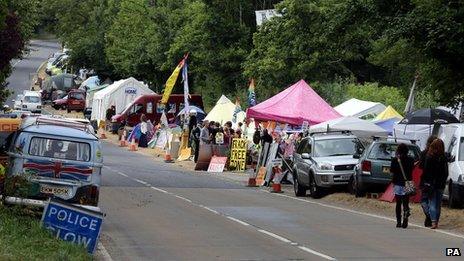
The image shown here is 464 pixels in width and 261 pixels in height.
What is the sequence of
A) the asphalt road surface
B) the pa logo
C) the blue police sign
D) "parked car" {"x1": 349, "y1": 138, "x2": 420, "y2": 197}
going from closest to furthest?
the blue police sign
the pa logo
the asphalt road surface
"parked car" {"x1": 349, "y1": 138, "x2": 420, "y2": 197}

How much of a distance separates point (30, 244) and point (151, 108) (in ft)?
154

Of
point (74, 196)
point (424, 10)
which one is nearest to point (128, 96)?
point (424, 10)

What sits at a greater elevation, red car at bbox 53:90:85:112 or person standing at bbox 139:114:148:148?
red car at bbox 53:90:85:112

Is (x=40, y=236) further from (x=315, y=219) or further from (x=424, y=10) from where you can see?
(x=424, y=10)

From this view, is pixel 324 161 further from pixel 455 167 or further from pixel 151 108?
pixel 151 108

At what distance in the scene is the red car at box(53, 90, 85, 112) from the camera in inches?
3177

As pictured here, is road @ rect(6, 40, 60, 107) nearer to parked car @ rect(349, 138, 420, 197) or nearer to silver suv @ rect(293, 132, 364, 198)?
silver suv @ rect(293, 132, 364, 198)

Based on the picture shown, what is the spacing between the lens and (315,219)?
837 inches

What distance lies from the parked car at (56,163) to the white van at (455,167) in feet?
29.1

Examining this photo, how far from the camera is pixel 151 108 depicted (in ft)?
197

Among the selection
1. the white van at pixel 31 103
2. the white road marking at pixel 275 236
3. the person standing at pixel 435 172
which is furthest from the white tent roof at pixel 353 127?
the white van at pixel 31 103

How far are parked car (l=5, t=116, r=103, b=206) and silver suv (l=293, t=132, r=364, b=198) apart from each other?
412 inches

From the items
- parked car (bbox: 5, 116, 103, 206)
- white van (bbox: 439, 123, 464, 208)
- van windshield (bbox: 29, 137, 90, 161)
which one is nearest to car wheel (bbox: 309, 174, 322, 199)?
white van (bbox: 439, 123, 464, 208)

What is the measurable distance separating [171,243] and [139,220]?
12.1 ft
